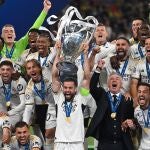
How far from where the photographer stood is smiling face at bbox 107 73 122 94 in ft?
32.0

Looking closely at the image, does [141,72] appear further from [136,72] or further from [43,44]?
[43,44]

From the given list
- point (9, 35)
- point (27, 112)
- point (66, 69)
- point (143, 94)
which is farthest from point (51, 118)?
point (9, 35)

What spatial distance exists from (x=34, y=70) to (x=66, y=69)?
56 cm

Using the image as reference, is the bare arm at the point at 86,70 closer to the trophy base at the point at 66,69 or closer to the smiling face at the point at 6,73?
the trophy base at the point at 66,69

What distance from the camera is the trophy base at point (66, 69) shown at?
994 cm

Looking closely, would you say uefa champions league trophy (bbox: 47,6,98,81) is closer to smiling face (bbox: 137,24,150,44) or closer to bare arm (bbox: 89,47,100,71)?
bare arm (bbox: 89,47,100,71)

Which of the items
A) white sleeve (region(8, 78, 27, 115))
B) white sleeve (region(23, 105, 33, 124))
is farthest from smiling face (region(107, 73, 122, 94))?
white sleeve (region(8, 78, 27, 115))

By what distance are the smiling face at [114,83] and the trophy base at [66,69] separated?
0.45 metres

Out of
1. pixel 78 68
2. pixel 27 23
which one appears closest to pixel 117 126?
pixel 78 68

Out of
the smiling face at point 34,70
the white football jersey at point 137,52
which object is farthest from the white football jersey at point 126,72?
the smiling face at point 34,70

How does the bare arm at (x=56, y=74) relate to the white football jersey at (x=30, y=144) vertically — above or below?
above

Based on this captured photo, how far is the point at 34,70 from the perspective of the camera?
1036 centimetres

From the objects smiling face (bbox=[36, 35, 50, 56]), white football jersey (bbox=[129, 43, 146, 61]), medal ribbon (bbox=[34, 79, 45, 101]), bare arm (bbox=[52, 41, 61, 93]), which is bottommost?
medal ribbon (bbox=[34, 79, 45, 101])

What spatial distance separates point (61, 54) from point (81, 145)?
1171 millimetres
